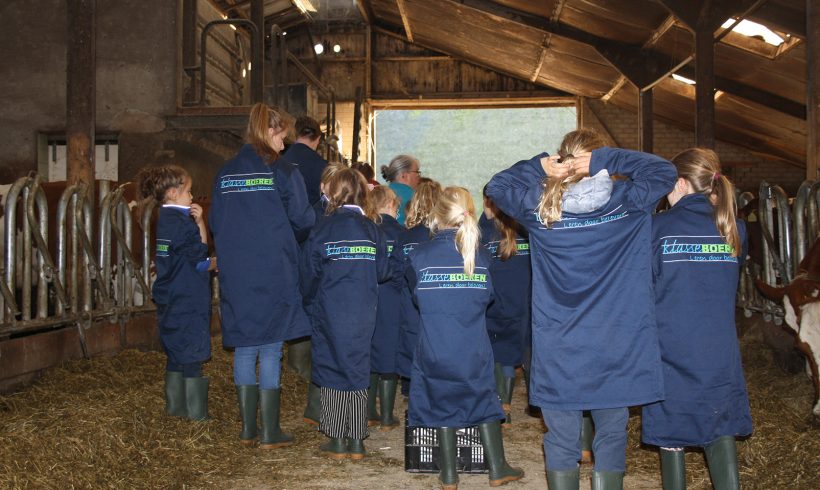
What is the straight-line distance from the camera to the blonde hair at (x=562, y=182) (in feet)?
9.62

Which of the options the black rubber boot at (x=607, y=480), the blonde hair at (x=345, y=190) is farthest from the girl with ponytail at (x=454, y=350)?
the black rubber boot at (x=607, y=480)

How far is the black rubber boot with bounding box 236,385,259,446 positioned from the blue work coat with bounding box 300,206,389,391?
367mm

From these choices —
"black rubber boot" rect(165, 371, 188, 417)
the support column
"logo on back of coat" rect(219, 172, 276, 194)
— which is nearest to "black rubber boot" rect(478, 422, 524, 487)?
"logo on back of coat" rect(219, 172, 276, 194)

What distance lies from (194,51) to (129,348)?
707 centimetres

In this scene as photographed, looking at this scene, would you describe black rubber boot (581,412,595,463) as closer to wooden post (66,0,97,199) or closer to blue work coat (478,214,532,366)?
blue work coat (478,214,532,366)

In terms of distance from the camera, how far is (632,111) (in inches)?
749

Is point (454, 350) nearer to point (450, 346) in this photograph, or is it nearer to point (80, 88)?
point (450, 346)

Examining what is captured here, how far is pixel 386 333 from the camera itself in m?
4.99

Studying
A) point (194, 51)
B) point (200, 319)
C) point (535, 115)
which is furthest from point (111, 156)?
point (535, 115)

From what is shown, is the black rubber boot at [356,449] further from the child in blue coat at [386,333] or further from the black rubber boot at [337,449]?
the child in blue coat at [386,333]

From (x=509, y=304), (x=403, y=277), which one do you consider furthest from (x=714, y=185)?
(x=509, y=304)

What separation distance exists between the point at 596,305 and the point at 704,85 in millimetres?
8171

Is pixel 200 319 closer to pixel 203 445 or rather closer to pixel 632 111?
pixel 203 445

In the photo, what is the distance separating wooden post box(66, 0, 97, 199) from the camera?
7.09 meters
